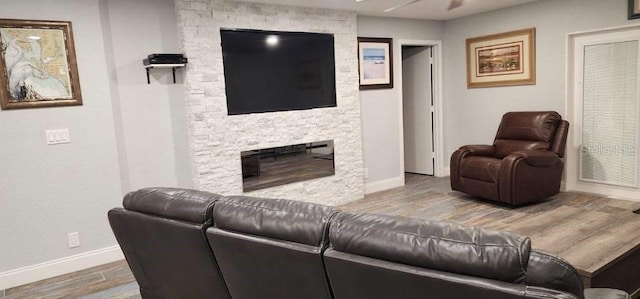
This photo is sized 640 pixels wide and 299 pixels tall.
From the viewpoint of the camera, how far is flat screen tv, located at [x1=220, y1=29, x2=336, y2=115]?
14.0 feet

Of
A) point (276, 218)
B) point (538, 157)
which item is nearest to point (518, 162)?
point (538, 157)

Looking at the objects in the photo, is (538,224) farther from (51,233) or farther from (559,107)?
(51,233)

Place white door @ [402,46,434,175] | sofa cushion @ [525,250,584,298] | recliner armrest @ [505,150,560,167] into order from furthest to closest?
white door @ [402,46,434,175] → recliner armrest @ [505,150,560,167] → sofa cushion @ [525,250,584,298]

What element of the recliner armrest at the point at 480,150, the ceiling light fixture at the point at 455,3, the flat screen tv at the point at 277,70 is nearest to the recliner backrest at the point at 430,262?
the flat screen tv at the point at 277,70

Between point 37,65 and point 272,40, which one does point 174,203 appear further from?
point 272,40

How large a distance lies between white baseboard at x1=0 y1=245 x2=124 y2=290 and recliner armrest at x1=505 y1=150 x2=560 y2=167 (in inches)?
158

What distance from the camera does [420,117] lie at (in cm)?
663

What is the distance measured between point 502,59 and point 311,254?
5083 mm

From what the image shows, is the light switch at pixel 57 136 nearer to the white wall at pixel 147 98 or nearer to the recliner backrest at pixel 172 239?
the white wall at pixel 147 98

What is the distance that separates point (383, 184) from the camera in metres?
5.84

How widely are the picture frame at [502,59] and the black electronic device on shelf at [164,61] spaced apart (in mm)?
4009

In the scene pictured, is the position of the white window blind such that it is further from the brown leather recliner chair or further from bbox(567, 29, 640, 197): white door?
the brown leather recliner chair

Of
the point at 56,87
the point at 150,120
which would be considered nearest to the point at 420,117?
the point at 150,120

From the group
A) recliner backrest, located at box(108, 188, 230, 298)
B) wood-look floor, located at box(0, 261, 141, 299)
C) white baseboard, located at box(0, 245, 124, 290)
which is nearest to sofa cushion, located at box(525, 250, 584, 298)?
recliner backrest, located at box(108, 188, 230, 298)
